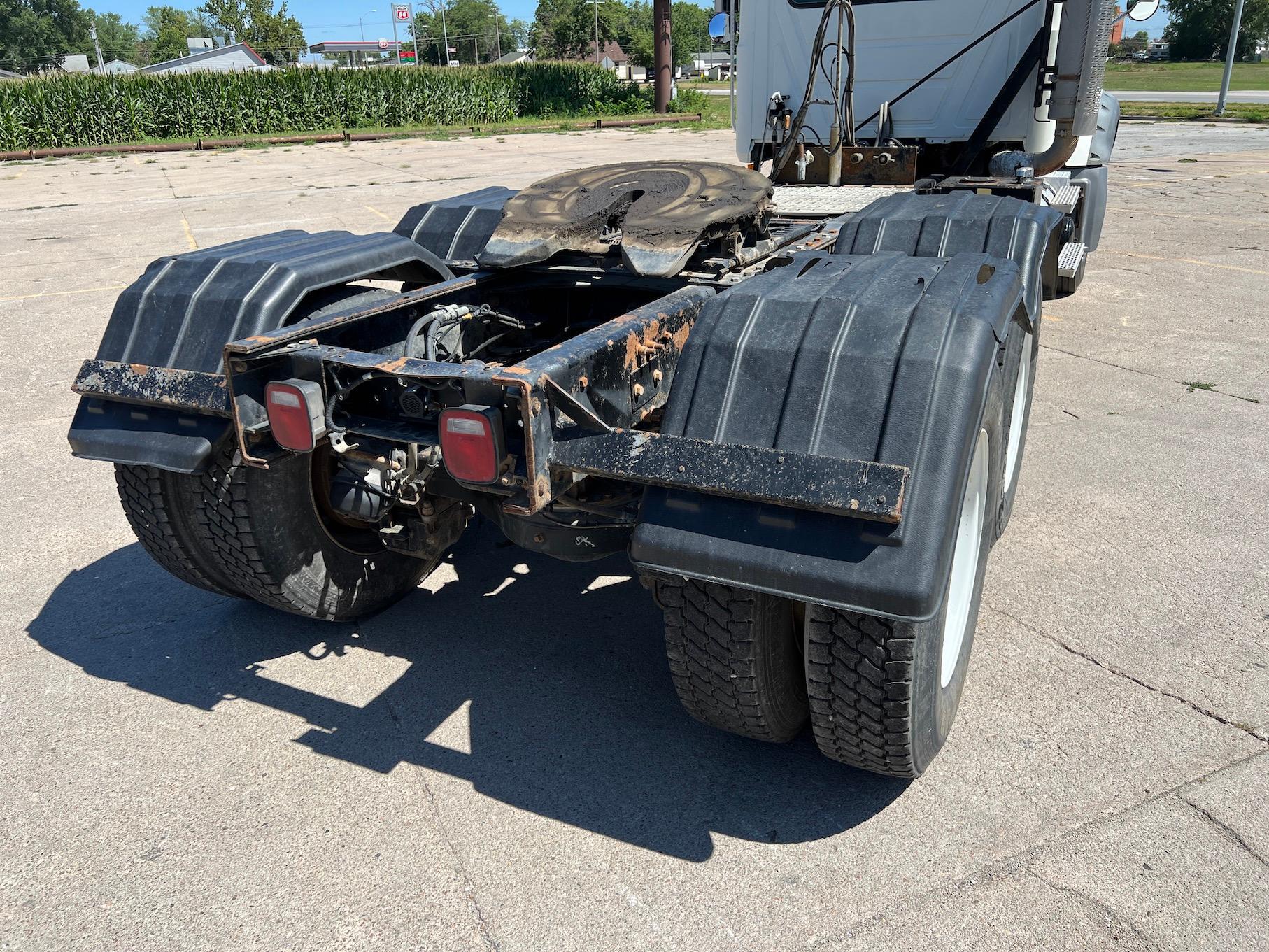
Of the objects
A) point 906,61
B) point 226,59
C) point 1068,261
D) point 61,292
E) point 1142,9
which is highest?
point 226,59

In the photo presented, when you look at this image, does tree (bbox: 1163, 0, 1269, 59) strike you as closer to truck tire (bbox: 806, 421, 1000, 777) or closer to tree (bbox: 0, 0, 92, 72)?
truck tire (bbox: 806, 421, 1000, 777)

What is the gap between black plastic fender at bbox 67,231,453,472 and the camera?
111 inches

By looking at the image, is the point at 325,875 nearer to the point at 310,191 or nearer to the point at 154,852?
the point at 154,852

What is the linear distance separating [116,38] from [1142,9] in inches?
6533

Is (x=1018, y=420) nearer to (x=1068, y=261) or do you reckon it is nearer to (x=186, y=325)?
(x=1068, y=261)

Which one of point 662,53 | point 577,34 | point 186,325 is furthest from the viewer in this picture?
point 577,34

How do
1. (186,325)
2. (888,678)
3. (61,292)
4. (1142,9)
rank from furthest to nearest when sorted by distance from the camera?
(61,292) → (1142,9) → (186,325) → (888,678)

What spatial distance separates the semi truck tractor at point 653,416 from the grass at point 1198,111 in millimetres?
25255

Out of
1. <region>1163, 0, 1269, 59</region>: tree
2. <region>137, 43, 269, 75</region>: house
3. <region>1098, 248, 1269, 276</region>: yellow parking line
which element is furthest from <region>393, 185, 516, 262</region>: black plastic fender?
<region>137, 43, 269, 75</region>: house

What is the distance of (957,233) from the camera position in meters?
3.61

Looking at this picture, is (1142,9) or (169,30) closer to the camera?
(1142,9)

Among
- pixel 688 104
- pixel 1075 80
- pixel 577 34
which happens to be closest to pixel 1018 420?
pixel 1075 80

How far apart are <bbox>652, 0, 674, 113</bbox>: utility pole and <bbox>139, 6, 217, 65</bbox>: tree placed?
85815 millimetres

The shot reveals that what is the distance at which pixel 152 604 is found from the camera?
372 cm
